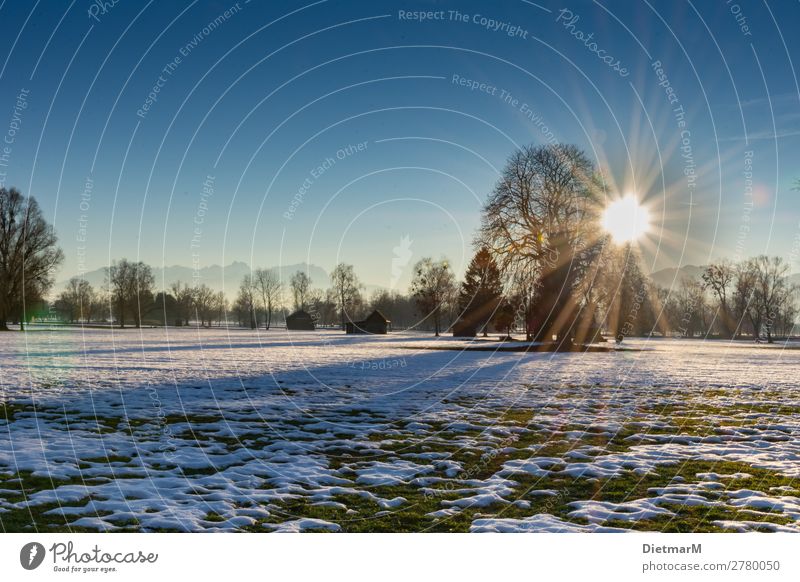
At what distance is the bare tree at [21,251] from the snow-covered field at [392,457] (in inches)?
2223

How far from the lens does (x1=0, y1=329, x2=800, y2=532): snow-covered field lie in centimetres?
680

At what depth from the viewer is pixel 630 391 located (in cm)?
1905

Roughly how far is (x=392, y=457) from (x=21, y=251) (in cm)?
7409

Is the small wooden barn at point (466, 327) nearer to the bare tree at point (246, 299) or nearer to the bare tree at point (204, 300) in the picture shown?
the bare tree at point (246, 299)

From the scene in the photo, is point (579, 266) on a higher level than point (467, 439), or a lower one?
higher

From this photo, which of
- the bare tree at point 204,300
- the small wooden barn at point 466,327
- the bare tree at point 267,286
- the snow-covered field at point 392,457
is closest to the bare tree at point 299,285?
the bare tree at point 267,286

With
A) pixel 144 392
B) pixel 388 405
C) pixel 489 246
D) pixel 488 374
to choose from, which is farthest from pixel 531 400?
pixel 489 246

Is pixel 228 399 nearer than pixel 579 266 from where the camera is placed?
Yes

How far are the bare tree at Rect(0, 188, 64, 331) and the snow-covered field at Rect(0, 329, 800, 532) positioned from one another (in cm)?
5648

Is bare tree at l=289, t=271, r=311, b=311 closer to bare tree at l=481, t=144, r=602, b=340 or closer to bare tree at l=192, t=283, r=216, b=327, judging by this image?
bare tree at l=192, t=283, r=216, b=327

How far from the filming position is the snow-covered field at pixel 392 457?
6797 mm
